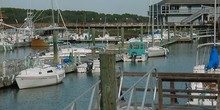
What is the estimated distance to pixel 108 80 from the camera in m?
9.79

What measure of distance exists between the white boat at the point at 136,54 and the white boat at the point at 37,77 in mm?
19576

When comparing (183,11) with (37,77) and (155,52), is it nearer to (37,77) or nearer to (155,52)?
(155,52)

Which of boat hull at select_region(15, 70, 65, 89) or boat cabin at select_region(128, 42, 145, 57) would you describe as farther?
boat cabin at select_region(128, 42, 145, 57)

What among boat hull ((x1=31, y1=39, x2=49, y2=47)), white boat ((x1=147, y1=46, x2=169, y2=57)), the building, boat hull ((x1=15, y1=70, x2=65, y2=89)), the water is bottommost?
the water

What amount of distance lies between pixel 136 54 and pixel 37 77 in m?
23.2

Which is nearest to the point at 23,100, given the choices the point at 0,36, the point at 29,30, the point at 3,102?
the point at 3,102

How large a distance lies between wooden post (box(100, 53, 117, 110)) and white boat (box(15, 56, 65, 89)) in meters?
25.2

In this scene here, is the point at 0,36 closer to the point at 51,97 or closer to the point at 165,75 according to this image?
the point at 51,97

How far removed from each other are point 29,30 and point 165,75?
311ft

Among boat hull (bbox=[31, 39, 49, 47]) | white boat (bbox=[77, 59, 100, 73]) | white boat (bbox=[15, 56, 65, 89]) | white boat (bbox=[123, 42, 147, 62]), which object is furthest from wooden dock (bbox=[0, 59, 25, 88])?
boat hull (bbox=[31, 39, 49, 47])

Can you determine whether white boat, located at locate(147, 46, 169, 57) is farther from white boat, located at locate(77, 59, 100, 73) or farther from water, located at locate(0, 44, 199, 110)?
water, located at locate(0, 44, 199, 110)

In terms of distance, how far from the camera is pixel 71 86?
36844 millimetres

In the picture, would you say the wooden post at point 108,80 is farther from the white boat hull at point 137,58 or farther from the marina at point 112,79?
the white boat hull at point 137,58

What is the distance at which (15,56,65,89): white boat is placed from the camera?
3450 centimetres
